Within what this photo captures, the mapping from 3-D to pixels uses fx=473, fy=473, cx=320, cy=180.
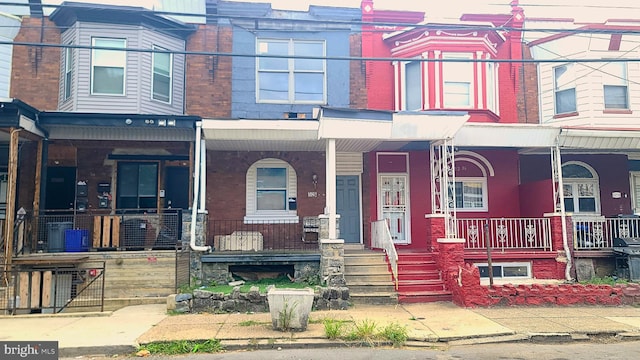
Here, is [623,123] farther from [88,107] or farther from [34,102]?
[34,102]

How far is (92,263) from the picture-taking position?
1134cm

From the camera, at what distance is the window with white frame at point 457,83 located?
14367mm

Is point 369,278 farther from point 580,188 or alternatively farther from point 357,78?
point 580,188

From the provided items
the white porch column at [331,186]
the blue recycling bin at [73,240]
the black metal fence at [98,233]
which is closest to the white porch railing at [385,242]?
the white porch column at [331,186]

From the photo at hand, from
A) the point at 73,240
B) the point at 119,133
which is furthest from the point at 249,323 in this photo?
the point at 119,133

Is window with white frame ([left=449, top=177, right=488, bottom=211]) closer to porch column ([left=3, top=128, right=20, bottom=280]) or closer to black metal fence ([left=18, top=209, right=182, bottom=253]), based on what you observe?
black metal fence ([left=18, top=209, right=182, bottom=253])

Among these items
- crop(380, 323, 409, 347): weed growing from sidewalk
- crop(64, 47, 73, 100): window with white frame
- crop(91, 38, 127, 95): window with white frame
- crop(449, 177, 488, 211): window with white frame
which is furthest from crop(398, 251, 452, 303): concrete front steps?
crop(64, 47, 73, 100): window with white frame

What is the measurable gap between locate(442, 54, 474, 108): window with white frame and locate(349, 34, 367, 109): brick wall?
246 centimetres

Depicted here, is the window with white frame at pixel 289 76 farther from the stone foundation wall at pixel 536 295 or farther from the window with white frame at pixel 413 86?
the stone foundation wall at pixel 536 295

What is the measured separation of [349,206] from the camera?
14297 mm

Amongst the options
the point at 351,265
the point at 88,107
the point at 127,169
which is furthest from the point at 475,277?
the point at 88,107

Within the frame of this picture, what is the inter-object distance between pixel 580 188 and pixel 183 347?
43.3 ft

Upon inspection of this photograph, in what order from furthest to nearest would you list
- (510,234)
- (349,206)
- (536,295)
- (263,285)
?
(349,206) < (510,234) < (263,285) < (536,295)

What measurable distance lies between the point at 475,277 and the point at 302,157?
639cm
